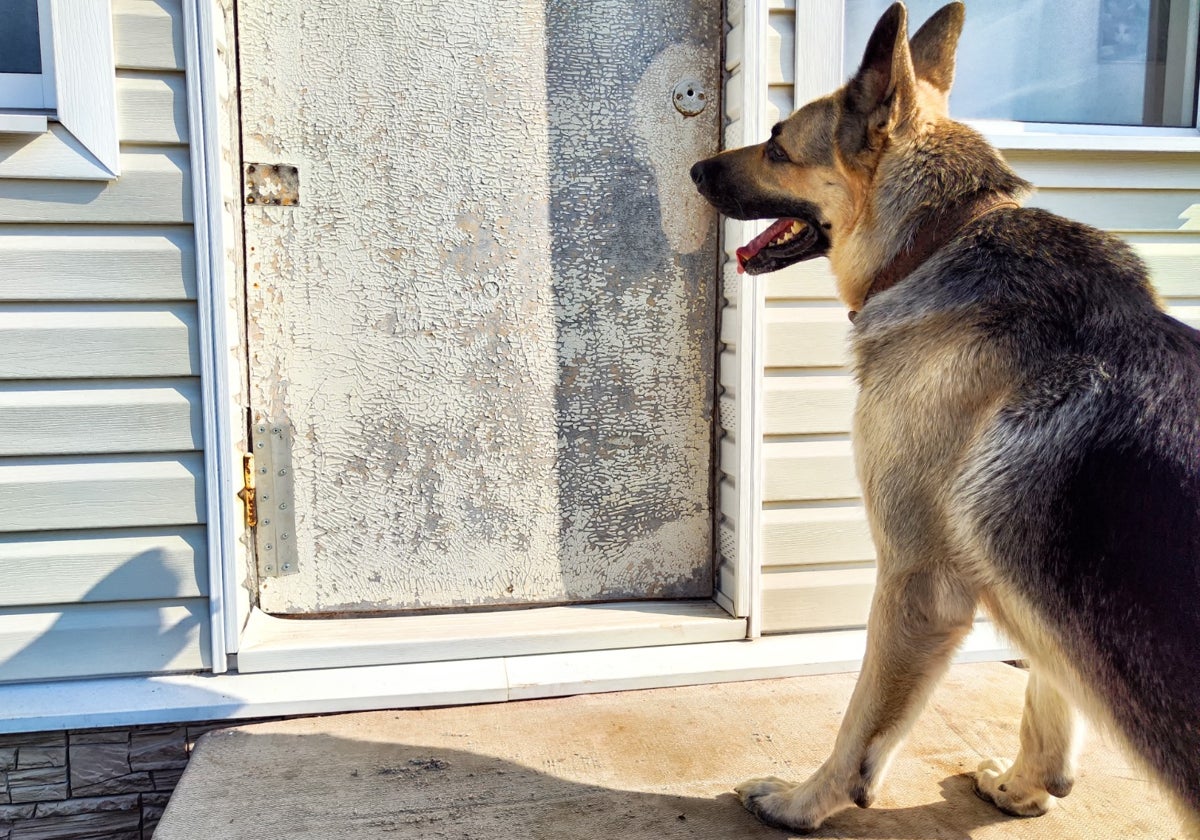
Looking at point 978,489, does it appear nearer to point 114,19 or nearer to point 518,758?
point 518,758

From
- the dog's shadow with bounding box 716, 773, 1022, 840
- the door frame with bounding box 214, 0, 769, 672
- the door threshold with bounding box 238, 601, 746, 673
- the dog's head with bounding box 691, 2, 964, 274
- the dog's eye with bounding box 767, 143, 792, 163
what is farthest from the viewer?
the door threshold with bounding box 238, 601, 746, 673

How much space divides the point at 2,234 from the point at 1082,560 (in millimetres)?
2759

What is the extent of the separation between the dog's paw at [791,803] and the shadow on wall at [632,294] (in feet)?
3.26

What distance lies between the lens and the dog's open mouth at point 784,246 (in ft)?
6.98

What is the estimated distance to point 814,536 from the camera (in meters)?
2.86

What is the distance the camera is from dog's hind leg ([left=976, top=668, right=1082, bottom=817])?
2.00 m

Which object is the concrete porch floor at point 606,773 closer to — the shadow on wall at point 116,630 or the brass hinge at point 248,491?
the shadow on wall at point 116,630

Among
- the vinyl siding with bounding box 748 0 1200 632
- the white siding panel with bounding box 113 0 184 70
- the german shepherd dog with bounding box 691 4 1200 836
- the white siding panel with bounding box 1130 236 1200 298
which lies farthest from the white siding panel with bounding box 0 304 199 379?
the white siding panel with bounding box 1130 236 1200 298

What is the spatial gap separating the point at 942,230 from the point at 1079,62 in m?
1.80

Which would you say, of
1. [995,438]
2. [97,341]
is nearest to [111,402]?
[97,341]

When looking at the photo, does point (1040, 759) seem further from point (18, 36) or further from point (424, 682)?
point (18, 36)

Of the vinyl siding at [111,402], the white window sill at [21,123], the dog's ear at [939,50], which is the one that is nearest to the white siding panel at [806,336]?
the dog's ear at [939,50]

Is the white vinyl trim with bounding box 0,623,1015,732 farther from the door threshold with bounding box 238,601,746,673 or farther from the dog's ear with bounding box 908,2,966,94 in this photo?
the dog's ear with bounding box 908,2,966,94

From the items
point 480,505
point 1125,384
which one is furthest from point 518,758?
point 1125,384
